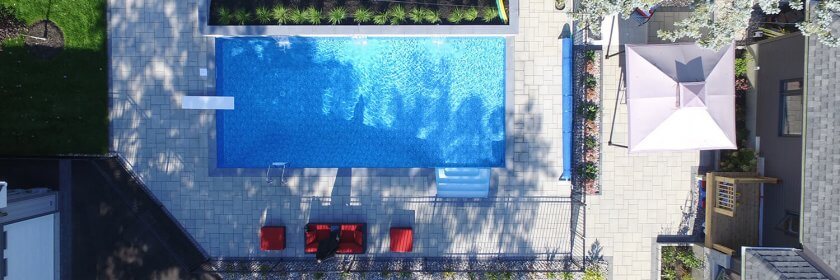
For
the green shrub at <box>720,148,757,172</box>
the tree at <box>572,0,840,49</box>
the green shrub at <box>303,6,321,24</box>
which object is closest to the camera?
the tree at <box>572,0,840,49</box>

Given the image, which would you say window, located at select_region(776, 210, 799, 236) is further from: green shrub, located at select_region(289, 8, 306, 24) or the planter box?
green shrub, located at select_region(289, 8, 306, 24)

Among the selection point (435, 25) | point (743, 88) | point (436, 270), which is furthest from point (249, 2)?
point (743, 88)

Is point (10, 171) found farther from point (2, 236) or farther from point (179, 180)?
point (179, 180)

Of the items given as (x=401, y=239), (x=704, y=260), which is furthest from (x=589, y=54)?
(x=401, y=239)

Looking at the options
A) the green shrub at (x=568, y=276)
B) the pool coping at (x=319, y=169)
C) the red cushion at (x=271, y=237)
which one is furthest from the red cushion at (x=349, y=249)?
the green shrub at (x=568, y=276)

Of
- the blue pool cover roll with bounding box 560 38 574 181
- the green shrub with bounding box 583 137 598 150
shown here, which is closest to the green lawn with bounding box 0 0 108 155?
the blue pool cover roll with bounding box 560 38 574 181

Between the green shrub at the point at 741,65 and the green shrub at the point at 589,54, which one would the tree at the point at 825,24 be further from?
the green shrub at the point at 589,54
